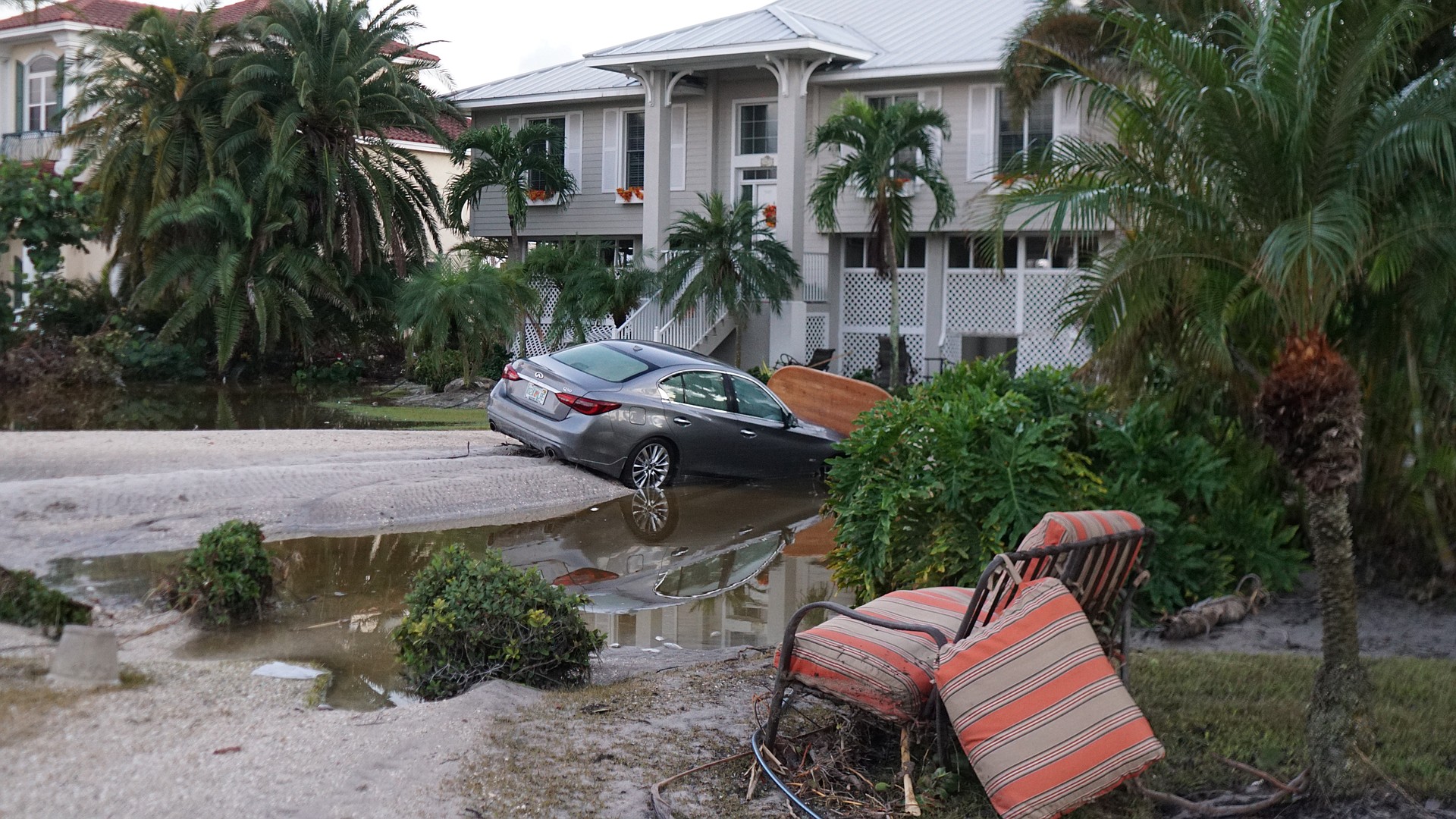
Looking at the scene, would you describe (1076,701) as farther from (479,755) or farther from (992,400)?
(992,400)

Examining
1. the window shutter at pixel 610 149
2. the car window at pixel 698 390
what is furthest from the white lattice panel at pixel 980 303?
the car window at pixel 698 390

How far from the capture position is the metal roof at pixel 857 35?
25.3 meters

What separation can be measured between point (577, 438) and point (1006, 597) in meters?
8.62

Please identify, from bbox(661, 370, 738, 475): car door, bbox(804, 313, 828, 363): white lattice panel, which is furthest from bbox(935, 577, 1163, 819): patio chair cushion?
bbox(804, 313, 828, 363): white lattice panel

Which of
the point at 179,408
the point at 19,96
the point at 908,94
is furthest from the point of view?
the point at 19,96

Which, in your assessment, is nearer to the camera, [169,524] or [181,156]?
[169,524]

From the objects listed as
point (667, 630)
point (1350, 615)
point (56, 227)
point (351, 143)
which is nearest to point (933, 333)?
point (351, 143)

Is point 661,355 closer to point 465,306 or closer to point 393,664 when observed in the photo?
point 393,664

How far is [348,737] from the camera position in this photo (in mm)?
5133

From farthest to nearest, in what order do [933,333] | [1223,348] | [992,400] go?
[933,333]
[992,400]
[1223,348]

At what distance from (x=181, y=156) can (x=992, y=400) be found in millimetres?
21210

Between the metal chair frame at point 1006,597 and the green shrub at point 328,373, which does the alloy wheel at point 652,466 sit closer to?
the metal chair frame at point 1006,597

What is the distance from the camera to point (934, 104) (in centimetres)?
2588

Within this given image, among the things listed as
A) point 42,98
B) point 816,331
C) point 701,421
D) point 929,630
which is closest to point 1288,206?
point 929,630
